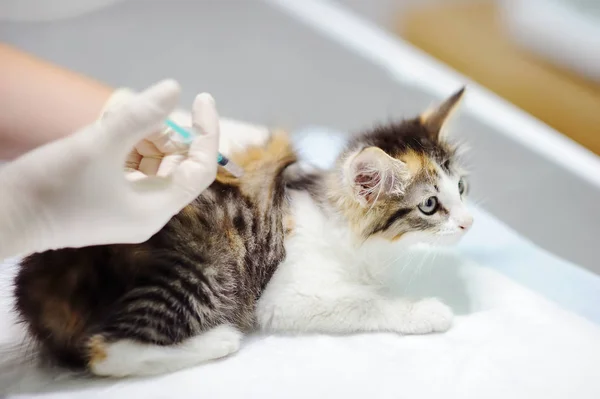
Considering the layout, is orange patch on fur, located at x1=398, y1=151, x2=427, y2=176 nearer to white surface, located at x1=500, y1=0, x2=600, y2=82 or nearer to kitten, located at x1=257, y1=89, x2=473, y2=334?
kitten, located at x1=257, y1=89, x2=473, y2=334

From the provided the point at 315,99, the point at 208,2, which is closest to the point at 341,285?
the point at 315,99

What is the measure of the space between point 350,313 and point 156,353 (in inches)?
15.9

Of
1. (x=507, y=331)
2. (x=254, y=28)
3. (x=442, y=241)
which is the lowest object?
(x=507, y=331)

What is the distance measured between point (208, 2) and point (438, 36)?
0.96 m

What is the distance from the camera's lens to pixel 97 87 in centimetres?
151

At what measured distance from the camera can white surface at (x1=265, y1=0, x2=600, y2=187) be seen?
1.69 metres

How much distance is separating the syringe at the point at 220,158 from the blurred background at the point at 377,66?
2.29ft

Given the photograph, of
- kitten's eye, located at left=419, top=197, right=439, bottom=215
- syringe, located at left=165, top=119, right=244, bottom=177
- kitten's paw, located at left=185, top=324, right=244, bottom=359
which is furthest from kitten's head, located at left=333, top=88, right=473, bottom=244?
kitten's paw, located at left=185, top=324, right=244, bottom=359

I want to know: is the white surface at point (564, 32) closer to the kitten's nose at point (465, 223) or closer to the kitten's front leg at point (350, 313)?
the kitten's nose at point (465, 223)

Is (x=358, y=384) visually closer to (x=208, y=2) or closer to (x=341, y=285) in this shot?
(x=341, y=285)

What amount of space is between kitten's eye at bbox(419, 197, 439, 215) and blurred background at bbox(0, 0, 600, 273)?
567 millimetres

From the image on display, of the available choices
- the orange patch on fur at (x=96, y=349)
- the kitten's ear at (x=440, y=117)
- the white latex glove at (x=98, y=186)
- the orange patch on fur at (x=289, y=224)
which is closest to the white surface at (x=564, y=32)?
the kitten's ear at (x=440, y=117)

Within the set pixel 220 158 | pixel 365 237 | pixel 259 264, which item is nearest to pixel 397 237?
pixel 365 237

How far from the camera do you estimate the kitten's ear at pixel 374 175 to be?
3.64 ft
